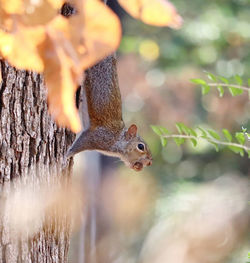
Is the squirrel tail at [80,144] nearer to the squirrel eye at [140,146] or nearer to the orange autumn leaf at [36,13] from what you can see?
the squirrel eye at [140,146]

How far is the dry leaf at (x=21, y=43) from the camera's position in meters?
1.74

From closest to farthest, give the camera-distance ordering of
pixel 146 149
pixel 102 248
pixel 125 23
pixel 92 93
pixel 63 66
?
1. pixel 63 66
2. pixel 92 93
3. pixel 146 149
4. pixel 102 248
5. pixel 125 23

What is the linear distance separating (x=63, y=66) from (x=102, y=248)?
4969mm

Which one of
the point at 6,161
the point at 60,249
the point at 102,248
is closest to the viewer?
the point at 6,161

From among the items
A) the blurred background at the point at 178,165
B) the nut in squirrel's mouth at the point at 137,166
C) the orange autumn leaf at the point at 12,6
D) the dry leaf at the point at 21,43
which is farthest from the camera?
the blurred background at the point at 178,165

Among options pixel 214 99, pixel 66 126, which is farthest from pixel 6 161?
pixel 214 99

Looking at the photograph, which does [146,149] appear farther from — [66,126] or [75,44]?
[75,44]

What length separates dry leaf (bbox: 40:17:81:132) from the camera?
5.91ft

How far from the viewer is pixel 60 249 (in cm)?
240

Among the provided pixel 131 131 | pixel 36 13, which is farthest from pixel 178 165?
pixel 36 13

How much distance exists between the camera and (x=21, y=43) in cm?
176

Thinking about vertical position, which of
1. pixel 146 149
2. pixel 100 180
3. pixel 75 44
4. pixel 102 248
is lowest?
pixel 102 248

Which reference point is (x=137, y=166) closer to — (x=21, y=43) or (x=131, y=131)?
(x=131, y=131)

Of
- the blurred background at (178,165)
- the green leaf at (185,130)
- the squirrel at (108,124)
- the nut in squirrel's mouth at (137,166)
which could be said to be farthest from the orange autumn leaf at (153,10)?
the blurred background at (178,165)
